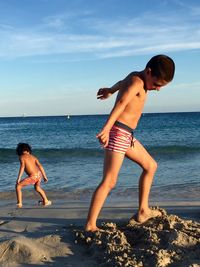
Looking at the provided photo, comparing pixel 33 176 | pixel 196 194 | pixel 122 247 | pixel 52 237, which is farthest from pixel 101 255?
pixel 196 194

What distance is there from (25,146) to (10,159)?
34.4 feet

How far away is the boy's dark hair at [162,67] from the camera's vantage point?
4.00 meters

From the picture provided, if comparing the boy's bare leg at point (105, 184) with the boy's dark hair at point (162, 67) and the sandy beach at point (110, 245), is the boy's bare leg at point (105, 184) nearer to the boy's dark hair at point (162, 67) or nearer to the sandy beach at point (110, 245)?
the sandy beach at point (110, 245)

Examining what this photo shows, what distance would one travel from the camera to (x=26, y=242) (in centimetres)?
378

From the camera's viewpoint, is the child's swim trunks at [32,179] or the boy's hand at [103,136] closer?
the boy's hand at [103,136]

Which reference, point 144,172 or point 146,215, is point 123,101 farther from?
point 146,215

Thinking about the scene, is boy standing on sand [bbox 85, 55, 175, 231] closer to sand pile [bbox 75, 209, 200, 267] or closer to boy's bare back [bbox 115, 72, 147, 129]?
boy's bare back [bbox 115, 72, 147, 129]

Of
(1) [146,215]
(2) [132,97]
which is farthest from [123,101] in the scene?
(1) [146,215]

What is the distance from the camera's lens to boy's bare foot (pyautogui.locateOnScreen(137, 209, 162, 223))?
442 cm

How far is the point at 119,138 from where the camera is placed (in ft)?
13.7

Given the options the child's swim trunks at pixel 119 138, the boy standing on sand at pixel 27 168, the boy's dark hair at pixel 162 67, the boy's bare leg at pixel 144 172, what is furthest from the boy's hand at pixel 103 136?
the boy standing on sand at pixel 27 168

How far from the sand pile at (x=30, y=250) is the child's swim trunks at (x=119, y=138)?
3.12 ft

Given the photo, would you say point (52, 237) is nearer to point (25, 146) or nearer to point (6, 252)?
point (6, 252)

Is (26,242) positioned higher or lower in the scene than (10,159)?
higher
